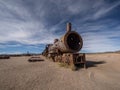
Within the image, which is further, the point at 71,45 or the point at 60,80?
the point at 71,45

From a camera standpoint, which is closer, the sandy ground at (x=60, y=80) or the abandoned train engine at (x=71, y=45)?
the sandy ground at (x=60, y=80)

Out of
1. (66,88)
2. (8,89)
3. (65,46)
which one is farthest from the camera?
(65,46)

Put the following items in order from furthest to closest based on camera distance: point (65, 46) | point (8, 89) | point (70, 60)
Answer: point (65, 46), point (70, 60), point (8, 89)

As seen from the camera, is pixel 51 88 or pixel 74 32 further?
pixel 74 32

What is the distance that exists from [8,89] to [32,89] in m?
1.12

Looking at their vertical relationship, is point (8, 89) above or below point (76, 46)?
below

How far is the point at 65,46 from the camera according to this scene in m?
12.8

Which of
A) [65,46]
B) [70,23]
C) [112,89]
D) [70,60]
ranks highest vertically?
[70,23]

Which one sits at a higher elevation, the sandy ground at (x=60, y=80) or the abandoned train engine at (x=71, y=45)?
the abandoned train engine at (x=71, y=45)

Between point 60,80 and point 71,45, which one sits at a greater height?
point 71,45

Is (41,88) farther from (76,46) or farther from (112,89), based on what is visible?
(76,46)

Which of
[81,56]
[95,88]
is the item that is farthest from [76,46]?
[95,88]

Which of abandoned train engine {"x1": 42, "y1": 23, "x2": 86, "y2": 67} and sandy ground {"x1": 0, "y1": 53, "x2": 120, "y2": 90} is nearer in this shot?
sandy ground {"x1": 0, "y1": 53, "x2": 120, "y2": 90}

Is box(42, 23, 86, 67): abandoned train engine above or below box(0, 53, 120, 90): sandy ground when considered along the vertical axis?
above
